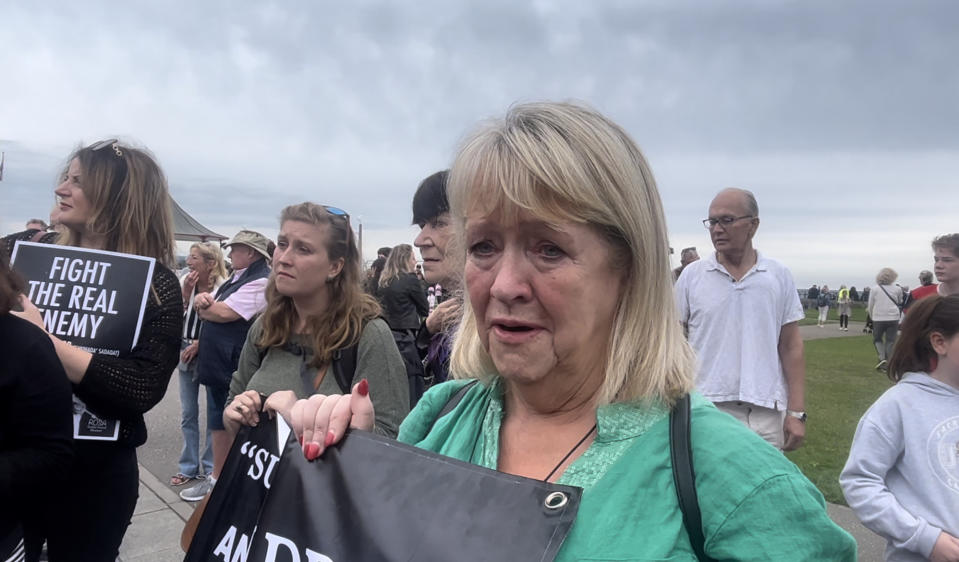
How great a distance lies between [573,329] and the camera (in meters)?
1.27

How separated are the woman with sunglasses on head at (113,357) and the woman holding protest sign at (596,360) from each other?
1322 mm

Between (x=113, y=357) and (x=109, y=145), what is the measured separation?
35.7 inches

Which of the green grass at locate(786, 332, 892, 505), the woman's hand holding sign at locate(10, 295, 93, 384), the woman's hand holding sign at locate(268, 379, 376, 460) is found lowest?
the green grass at locate(786, 332, 892, 505)

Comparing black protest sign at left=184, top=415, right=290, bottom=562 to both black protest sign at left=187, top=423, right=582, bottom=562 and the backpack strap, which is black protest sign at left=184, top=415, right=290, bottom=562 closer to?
black protest sign at left=187, top=423, right=582, bottom=562

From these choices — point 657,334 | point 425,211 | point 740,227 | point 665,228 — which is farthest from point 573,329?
point 740,227

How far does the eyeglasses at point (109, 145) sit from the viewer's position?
264 centimetres

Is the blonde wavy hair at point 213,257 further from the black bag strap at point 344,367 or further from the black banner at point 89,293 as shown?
the black bag strap at point 344,367

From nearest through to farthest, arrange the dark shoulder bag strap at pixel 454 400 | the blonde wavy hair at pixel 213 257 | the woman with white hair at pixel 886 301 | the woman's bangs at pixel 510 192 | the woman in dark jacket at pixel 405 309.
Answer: the woman's bangs at pixel 510 192 → the dark shoulder bag strap at pixel 454 400 → the woman in dark jacket at pixel 405 309 → the blonde wavy hair at pixel 213 257 → the woman with white hair at pixel 886 301

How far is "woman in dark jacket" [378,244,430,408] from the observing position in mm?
3404

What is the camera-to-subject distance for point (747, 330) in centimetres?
393

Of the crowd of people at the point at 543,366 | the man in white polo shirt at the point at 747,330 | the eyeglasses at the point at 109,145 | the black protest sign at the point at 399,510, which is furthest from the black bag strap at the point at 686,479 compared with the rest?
the man in white polo shirt at the point at 747,330

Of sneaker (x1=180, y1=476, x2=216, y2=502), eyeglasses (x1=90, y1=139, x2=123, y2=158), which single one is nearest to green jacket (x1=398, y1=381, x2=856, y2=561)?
eyeglasses (x1=90, y1=139, x2=123, y2=158)

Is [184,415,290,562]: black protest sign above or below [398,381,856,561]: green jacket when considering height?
below

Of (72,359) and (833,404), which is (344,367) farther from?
(833,404)
